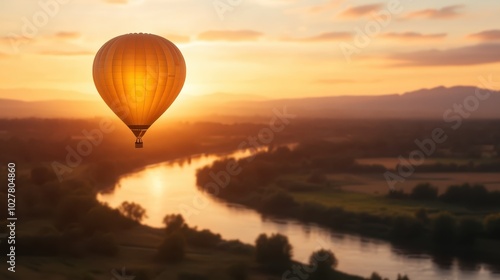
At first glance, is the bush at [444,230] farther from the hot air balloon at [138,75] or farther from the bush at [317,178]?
the hot air balloon at [138,75]

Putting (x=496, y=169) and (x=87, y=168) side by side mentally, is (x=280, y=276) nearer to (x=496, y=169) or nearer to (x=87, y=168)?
(x=87, y=168)

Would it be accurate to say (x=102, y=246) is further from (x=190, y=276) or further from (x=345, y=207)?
(x=345, y=207)

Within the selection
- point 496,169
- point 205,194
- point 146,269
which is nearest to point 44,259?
point 146,269

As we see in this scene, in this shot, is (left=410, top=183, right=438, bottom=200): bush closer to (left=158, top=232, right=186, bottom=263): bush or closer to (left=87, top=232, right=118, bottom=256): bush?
(left=158, top=232, right=186, bottom=263): bush

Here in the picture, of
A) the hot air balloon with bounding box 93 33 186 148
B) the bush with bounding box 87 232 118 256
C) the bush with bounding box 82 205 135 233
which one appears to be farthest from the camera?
the bush with bounding box 82 205 135 233

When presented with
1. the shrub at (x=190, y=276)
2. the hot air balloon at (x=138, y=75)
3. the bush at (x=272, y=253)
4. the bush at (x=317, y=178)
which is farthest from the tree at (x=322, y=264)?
the bush at (x=317, y=178)

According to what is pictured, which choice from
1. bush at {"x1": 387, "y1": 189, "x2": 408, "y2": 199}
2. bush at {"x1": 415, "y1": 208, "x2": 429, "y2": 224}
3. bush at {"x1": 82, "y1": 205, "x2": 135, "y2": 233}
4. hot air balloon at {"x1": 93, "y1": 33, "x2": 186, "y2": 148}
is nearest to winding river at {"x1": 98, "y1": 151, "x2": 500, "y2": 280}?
bush at {"x1": 82, "y1": 205, "x2": 135, "y2": 233}

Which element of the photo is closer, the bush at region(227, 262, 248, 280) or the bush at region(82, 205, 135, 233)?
the bush at region(227, 262, 248, 280)

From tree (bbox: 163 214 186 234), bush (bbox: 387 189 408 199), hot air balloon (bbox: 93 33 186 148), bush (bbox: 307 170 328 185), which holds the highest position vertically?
hot air balloon (bbox: 93 33 186 148)
